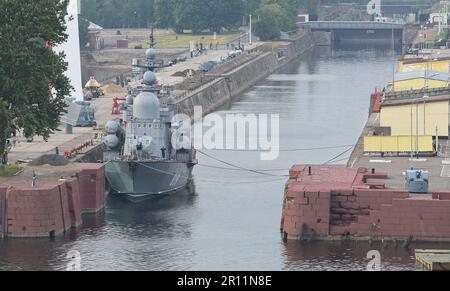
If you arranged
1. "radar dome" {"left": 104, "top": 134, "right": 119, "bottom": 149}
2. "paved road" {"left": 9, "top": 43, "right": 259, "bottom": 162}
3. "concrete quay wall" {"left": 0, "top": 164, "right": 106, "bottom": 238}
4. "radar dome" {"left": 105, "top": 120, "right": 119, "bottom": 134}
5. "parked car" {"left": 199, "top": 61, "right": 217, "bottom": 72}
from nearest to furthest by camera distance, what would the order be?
"concrete quay wall" {"left": 0, "top": 164, "right": 106, "bottom": 238} → "radar dome" {"left": 104, "top": 134, "right": 119, "bottom": 149} → "radar dome" {"left": 105, "top": 120, "right": 119, "bottom": 134} → "paved road" {"left": 9, "top": 43, "right": 259, "bottom": 162} → "parked car" {"left": 199, "top": 61, "right": 217, "bottom": 72}

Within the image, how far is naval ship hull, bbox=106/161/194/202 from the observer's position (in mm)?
103125

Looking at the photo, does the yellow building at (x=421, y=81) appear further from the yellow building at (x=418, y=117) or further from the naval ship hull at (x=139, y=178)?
the naval ship hull at (x=139, y=178)

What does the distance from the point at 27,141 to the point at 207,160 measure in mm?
15044

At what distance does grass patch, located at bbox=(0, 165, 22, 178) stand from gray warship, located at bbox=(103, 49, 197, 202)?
32.0ft

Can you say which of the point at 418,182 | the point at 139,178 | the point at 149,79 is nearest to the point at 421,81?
the point at 149,79

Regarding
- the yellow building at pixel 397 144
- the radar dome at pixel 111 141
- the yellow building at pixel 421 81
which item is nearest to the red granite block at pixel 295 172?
the yellow building at pixel 397 144

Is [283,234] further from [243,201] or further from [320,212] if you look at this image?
[243,201]

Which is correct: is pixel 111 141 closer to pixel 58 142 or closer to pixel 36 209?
pixel 58 142

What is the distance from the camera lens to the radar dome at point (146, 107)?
106m

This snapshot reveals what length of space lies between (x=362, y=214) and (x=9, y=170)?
2179 cm

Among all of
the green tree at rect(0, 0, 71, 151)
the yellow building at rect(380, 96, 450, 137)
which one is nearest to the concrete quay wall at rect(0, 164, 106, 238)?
the green tree at rect(0, 0, 71, 151)

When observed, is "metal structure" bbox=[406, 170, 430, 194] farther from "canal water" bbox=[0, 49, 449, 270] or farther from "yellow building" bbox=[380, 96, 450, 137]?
"yellow building" bbox=[380, 96, 450, 137]

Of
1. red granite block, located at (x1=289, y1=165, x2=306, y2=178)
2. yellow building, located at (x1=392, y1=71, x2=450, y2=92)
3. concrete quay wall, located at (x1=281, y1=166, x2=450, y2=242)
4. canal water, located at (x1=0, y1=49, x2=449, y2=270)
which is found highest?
yellow building, located at (x1=392, y1=71, x2=450, y2=92)

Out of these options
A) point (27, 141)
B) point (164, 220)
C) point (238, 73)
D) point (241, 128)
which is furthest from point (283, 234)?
point (238, 73)
